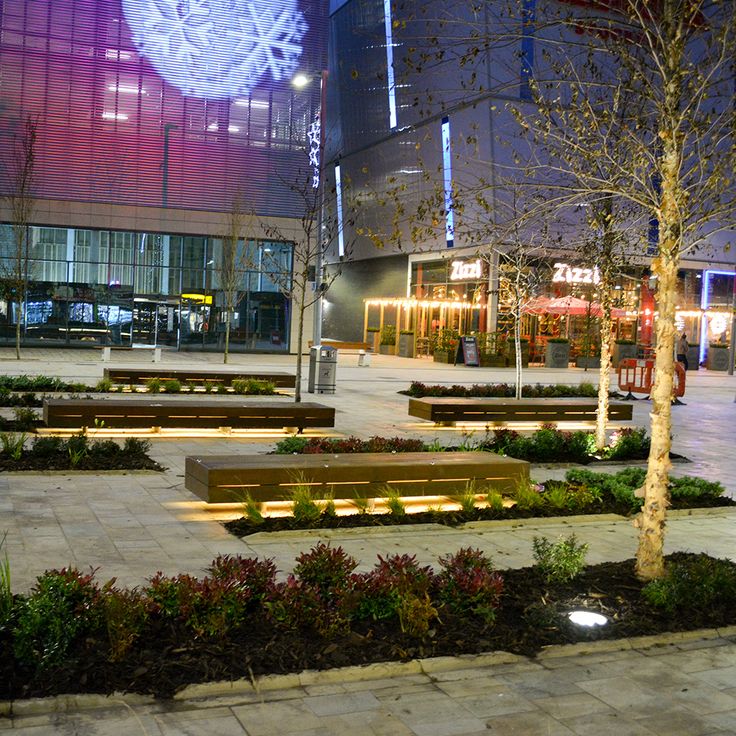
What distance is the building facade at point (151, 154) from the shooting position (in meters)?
43.2

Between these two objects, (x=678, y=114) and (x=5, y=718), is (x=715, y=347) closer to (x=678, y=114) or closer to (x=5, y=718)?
(x=678, y=114)

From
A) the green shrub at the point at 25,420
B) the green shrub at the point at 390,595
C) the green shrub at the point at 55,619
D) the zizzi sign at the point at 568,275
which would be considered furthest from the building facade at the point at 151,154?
the green shrub at the point at 55,619

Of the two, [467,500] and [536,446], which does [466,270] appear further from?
[467,500]

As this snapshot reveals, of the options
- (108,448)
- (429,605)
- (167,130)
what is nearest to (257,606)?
(429,605)

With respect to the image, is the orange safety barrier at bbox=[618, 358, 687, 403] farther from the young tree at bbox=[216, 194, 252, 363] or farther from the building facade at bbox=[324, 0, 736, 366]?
the young tree at bbox=[216, 194, 252, 363]

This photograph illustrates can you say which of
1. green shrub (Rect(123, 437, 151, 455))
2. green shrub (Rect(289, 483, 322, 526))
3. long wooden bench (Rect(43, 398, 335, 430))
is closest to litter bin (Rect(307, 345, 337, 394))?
long wooden bench (Rect(43, 398, 335, 430))

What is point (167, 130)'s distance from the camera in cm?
4488

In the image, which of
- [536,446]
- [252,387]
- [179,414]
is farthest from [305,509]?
[252,387]

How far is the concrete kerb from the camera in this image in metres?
4.84

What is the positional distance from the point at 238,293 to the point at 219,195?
502cm

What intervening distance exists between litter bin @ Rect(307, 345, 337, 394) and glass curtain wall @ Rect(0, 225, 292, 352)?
2082 cm

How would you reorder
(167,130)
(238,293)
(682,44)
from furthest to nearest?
(238,293) → (167,130) → (682,44)

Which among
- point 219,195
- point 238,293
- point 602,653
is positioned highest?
point 219,195

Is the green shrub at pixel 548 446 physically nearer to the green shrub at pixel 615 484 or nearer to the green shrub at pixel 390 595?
the green shrub at pixel 615 484
